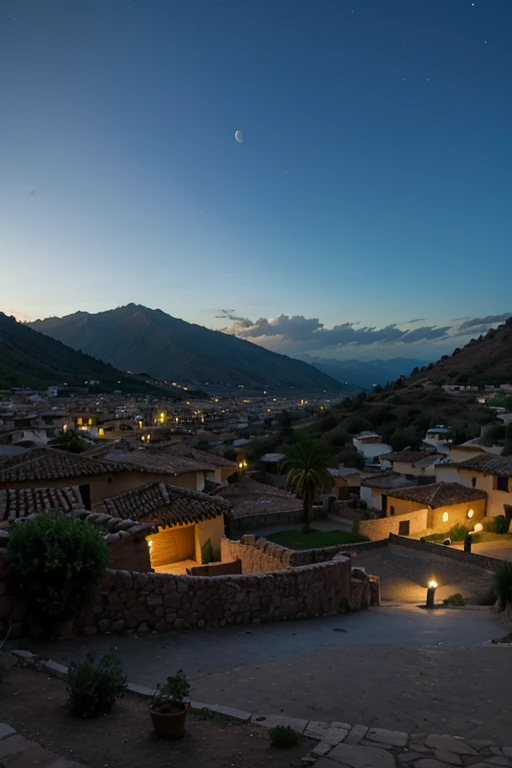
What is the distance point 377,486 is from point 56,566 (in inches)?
1372

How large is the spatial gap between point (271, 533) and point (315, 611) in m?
15.9

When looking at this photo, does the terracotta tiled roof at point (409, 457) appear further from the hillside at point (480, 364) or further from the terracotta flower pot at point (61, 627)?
the hillside at point (480, 364)

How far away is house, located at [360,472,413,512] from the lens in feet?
129

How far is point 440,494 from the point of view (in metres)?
32.9

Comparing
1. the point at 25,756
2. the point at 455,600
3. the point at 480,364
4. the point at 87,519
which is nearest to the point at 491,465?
the point at 455,600

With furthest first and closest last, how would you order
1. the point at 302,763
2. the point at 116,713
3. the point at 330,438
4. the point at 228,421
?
the point at 228,421
the point at 330,438
the point at 116,713
the point at 302,763

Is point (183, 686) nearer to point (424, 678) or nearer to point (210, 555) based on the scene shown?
point (424, 678)

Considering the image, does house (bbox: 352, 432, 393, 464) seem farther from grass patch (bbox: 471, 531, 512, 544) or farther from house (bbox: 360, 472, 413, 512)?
grass patch (bbox: 471, 531, 512, 544)

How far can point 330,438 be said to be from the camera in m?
73.0

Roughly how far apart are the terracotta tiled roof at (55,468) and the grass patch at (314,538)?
11.3 metres

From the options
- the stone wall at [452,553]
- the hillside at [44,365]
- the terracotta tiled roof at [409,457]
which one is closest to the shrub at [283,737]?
the stone wall at [452,553]

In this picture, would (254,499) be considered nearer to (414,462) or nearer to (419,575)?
(419,575)

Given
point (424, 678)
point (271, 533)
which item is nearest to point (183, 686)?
point (424, 678)

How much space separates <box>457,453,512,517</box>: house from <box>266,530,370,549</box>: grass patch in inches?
356
